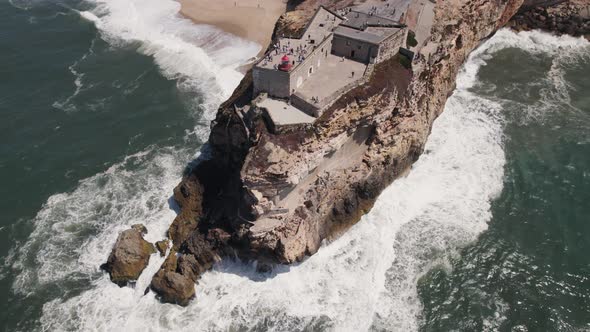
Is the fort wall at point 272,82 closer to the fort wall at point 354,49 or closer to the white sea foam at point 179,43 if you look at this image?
the fort wall at point 354,49

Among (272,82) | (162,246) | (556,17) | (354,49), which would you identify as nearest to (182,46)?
(354,49)

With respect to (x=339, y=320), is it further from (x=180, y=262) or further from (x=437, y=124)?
(x=437, y=124)

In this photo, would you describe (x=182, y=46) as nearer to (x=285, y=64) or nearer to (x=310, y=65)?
(x=310, y=65)

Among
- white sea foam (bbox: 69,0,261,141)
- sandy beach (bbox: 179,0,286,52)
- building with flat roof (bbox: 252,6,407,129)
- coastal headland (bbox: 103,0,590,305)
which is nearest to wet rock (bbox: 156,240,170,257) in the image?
coastal headland (bbox: 103,0,590,305)

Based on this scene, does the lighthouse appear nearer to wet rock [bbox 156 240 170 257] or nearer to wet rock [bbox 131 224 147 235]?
wet rock [bbox 156 240 170 257]

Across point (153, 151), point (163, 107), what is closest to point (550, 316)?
point (153, 151)

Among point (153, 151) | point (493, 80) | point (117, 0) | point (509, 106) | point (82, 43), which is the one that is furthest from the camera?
point (117, 0)
